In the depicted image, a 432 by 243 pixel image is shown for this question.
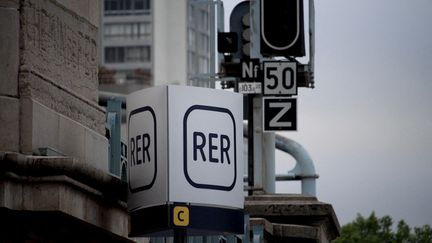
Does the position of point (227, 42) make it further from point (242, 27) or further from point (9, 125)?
point (9, 125)

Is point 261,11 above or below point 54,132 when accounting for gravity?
above

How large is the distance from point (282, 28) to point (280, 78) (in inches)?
70.6

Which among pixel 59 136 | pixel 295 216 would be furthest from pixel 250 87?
pixel 59 136

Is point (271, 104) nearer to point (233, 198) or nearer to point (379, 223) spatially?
point (233, 198)

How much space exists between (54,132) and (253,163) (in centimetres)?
1813

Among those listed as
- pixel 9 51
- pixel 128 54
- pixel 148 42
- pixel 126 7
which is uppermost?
pixel 126 7

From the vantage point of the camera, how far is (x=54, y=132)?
39.4 ft

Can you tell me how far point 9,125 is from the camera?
37.8 ft

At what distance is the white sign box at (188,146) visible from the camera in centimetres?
1162

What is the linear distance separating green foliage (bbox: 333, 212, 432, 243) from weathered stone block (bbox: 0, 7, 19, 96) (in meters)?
68.4

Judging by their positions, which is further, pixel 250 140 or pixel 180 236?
pixel 250 140

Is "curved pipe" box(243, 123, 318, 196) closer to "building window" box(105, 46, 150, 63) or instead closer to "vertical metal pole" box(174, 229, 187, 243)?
"vertical metal pole" box(174, 229, 187, 243)

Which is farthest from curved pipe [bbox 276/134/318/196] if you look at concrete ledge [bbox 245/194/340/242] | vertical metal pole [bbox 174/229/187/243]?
vertical metal pole [bbox 174/229/187/243]

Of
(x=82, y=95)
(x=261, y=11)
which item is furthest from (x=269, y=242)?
(x=261, y=11)
